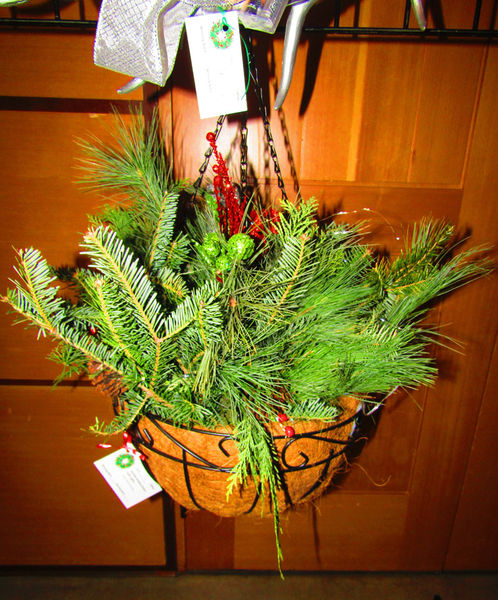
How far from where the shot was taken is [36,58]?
0.73 m

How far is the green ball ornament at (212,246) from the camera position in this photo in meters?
0.47

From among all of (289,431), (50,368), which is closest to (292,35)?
(289,431)

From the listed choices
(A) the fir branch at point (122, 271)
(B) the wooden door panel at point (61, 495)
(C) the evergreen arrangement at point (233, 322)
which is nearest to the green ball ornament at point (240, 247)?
(C) the evergreen arrangement at point (233, 322)

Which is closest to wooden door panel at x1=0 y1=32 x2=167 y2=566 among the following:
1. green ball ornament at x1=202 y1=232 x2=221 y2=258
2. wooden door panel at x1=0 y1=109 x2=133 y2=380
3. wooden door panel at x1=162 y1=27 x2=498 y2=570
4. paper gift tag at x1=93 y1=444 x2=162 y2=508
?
wooden door panel at x1=0 y1=109 x2=133 y2=380

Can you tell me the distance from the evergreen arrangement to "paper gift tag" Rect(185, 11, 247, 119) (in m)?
0.11

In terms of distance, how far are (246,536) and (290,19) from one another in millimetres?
1150

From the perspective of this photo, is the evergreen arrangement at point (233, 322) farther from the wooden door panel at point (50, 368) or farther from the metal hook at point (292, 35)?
the wooden door panel at point (50, 368)

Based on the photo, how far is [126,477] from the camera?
0.64 metres

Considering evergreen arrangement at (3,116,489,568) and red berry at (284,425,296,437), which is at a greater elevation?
evergreen arrangement at (3,116,489,568)

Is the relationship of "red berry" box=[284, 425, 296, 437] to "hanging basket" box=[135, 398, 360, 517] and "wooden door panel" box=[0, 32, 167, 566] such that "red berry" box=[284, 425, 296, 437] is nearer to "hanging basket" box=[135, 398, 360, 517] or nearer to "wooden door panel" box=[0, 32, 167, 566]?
"hanging basket" box=[135, 398, 360, 517]

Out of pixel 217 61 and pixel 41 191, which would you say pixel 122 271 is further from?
pixel 41 191

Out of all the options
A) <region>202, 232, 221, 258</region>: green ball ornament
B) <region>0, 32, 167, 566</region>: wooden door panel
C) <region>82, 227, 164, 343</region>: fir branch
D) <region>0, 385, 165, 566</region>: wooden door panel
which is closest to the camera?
<region>82, 227, 164, 343</region>: fir branch

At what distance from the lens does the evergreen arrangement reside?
1.32 ft

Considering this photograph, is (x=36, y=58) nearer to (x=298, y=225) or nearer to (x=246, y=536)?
(x=298, y=225)
